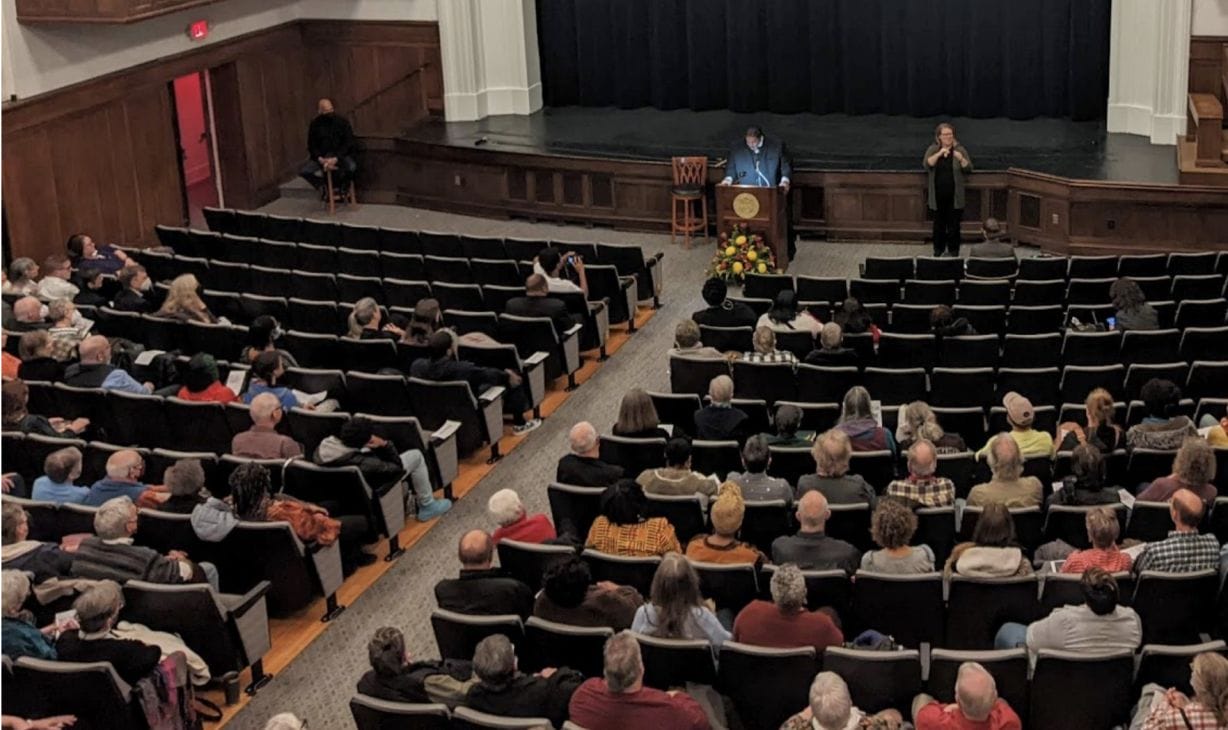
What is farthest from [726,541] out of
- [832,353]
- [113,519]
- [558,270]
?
[558,270]

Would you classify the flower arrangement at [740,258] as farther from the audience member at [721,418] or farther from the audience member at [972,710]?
the audience member at [972,710]

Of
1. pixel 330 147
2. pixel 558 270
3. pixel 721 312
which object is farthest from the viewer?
pixel 330 147

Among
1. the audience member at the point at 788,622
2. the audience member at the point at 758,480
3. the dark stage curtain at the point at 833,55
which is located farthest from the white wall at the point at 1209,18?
the audience member at the point at 788,622

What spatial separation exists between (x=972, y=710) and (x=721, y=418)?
3641 mm

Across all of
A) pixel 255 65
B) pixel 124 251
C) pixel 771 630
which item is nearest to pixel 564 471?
pixel 771 630

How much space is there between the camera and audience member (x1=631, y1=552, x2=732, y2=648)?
20.5ft

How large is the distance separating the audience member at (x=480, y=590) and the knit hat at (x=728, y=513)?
0.93m

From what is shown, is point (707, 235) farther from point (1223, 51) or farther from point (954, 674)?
point (954, 674)

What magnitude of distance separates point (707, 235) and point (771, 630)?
1010 cm

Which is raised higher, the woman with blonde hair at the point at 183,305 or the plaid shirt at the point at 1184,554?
the woman with blonde hair at the point at 183,305

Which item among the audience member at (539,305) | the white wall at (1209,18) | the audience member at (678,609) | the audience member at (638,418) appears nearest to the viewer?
the audience member at (678,609)

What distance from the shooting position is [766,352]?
9.90 m

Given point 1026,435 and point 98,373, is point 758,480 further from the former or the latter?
point 98,373

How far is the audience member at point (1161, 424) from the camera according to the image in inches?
316
